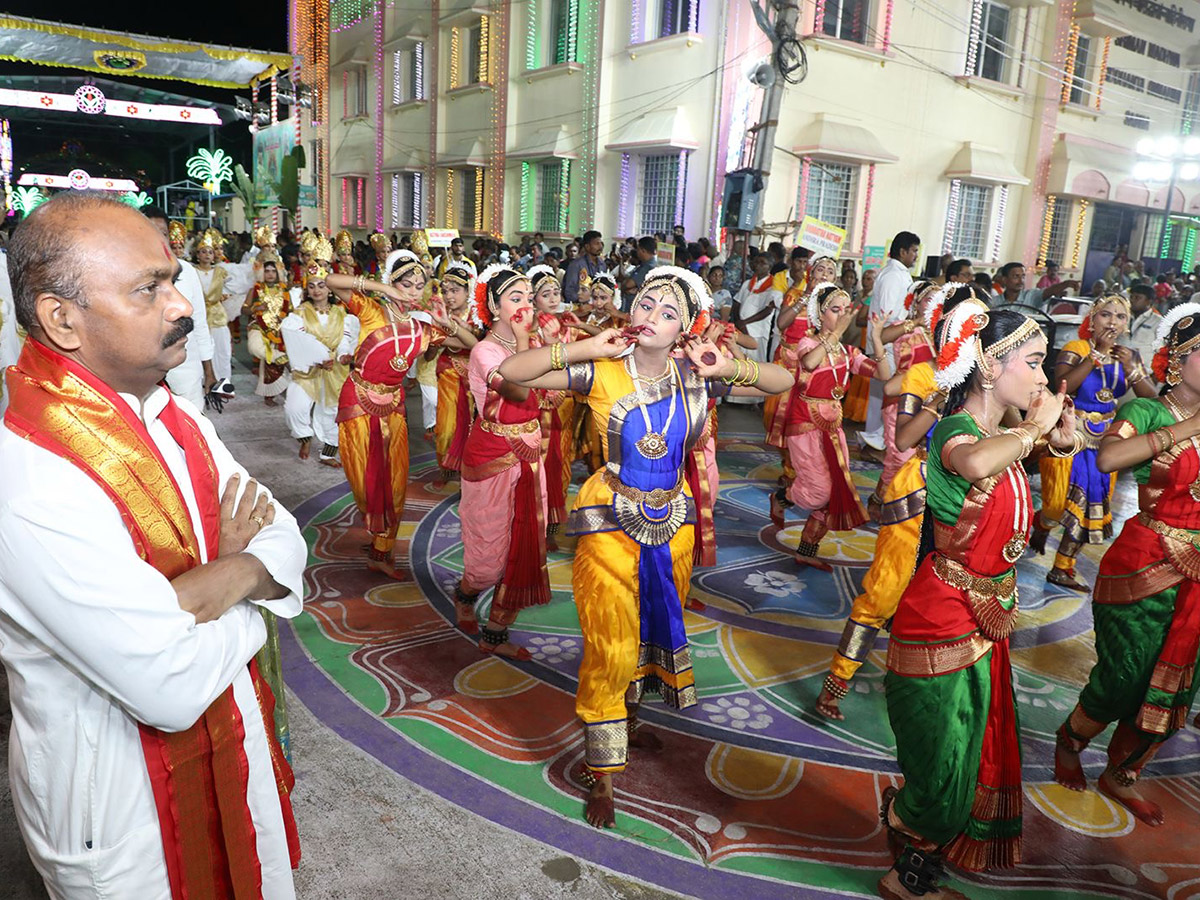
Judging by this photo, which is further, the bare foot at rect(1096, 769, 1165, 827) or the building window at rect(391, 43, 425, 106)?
the building window at rect(391, 43, 425, 106)

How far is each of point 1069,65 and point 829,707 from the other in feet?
55.9

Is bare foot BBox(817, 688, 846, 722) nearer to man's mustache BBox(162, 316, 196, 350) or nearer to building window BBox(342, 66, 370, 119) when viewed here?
man's mustache BBox(162, 316, 196, 350)

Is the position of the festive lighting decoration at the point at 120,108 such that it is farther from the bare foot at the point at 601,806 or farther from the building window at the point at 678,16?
the bare foot at the point at 601,806

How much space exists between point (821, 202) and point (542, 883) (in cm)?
1261

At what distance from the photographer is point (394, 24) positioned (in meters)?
20.8

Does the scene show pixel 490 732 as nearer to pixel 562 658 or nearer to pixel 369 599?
pixel 562 658

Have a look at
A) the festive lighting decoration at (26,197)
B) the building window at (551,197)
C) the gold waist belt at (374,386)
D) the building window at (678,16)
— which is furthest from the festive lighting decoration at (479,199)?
the festive lighting decoration at (26,197)

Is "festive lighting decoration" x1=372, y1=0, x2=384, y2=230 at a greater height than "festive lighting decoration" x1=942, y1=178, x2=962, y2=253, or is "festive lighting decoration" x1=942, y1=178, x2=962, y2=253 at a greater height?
"festive lighting decoration" x1=372, y1=0, x2=384, y2=230

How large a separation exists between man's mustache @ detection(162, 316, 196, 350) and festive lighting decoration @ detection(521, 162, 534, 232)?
15.7 m

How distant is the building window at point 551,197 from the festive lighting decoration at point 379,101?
23.8 feet

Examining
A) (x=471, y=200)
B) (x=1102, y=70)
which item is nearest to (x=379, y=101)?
(x=471, y=200)

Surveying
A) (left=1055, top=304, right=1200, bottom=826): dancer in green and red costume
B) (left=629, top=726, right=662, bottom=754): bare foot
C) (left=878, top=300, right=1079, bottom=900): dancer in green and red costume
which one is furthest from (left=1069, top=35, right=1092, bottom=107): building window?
(left=629, top=726, right=662, bottom=754): bare foot

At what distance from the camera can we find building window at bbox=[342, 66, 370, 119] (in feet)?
76.2

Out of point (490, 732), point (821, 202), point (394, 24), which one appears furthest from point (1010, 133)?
point (490, 732)
